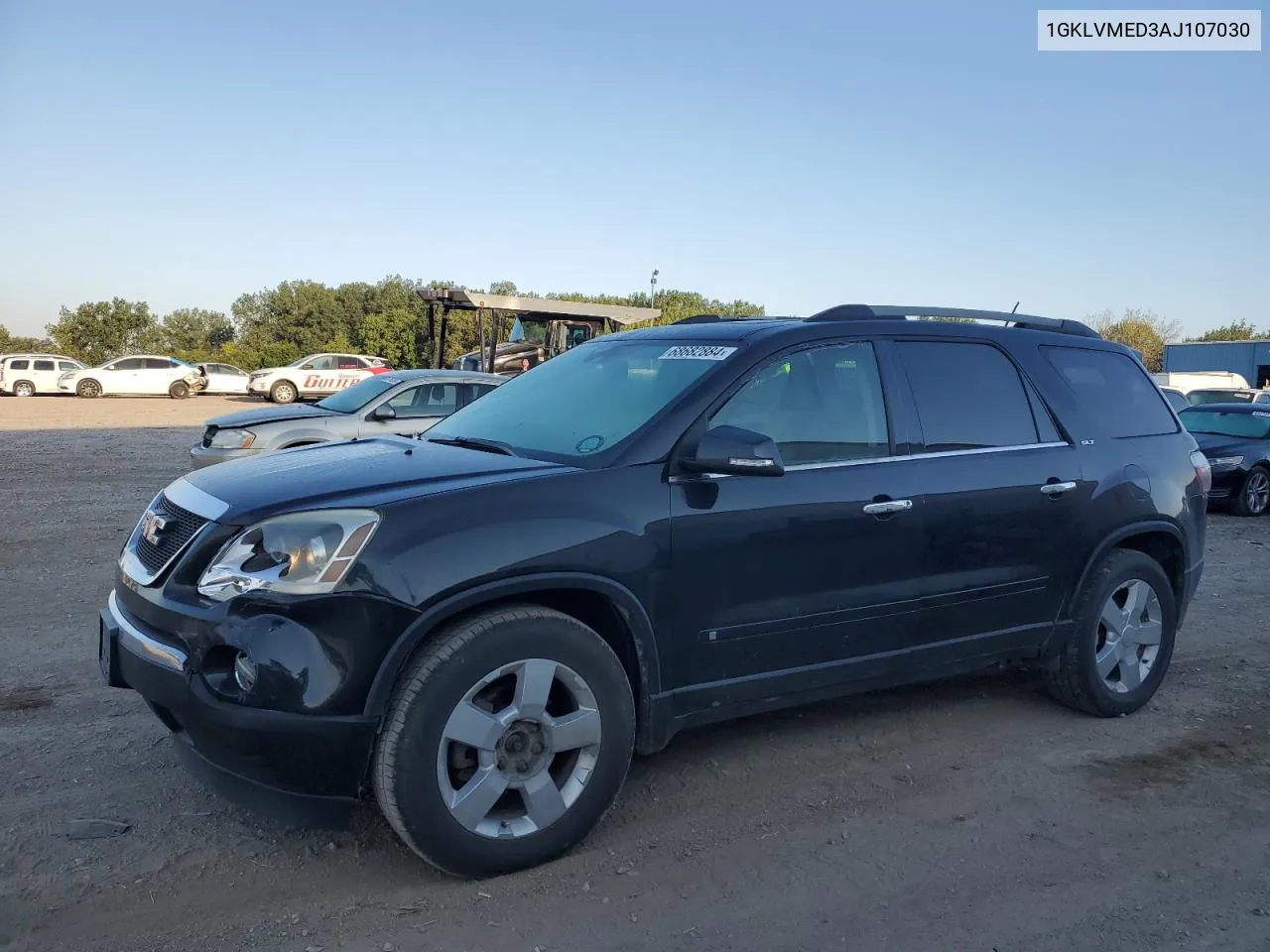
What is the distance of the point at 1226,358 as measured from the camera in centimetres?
5219

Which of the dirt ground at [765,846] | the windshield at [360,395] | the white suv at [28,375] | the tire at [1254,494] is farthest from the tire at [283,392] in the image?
the dirt ground at [765,846]

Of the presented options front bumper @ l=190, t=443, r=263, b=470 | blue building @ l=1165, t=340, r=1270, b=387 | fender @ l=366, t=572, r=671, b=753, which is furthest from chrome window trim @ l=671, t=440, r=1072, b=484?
blue building @ l=1165, t=340, r=1270, b=387

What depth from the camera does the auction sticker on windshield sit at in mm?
3943

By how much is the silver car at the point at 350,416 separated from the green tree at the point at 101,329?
189 feet

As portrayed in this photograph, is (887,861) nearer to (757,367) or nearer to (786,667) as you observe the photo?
(786,667)

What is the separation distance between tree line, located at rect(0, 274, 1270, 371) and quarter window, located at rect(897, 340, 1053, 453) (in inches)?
1621

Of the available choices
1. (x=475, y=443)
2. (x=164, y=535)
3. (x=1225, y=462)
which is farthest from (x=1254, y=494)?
(x=164, y=535)

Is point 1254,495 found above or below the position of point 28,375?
below

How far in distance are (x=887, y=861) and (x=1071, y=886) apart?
0.58m

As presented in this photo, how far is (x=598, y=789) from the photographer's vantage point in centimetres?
333

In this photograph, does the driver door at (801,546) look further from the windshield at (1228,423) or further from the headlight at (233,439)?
the windshield at (1228,423)

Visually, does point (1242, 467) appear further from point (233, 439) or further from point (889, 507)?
point (233, 439)

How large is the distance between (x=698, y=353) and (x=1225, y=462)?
11340 millimetres

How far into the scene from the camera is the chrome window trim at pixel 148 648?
301cm
